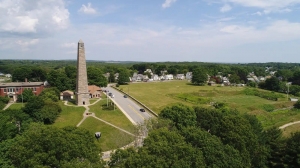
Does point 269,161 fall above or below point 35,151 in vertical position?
below

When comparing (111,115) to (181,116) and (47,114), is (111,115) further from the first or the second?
(181,116)

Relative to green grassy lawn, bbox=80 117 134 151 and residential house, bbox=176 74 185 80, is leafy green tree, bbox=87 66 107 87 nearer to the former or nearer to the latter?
green grassy lawn, bbox=80 117 134 151

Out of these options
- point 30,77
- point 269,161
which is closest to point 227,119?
point 269,161

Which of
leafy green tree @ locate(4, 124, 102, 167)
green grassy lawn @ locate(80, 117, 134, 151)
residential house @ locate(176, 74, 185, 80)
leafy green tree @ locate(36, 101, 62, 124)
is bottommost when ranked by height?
green grassy lawn @ locate(80, 117, 134, 151)

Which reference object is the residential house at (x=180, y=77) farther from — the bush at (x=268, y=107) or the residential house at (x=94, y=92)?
the residential house at (x=94, y=92)

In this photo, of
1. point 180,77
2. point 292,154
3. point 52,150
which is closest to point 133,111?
point 52,150

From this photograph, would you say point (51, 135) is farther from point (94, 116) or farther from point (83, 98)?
point (83, 98)

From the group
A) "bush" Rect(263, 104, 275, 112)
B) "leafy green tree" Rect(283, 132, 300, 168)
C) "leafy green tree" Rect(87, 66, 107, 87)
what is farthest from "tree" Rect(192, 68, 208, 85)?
"leafy green tree" Rect(283, 132, 300, 168)
